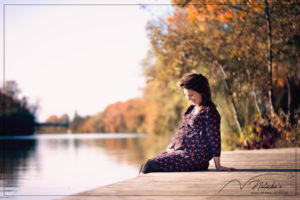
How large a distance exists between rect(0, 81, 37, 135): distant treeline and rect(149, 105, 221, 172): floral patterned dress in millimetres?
32842

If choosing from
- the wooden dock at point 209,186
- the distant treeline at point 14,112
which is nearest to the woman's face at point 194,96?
the wooden dock at point 209,186

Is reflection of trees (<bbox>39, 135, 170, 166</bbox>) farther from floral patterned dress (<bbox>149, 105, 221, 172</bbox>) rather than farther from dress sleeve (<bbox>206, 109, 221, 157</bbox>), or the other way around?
dress sleeve (<bbox>206, 109, 221, 157</bbox>)

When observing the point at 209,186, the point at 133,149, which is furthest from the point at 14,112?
the point at 209,186

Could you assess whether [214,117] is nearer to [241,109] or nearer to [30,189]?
[30,189]

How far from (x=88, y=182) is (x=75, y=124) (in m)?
45.5

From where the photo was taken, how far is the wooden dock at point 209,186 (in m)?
2.54

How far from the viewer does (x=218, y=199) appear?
2.46 meters

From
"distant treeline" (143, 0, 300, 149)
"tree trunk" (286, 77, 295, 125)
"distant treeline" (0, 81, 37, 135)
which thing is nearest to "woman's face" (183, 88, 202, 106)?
"distant treeline" (143, 0, 300, 149)

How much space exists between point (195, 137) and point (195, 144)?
6 centimetres

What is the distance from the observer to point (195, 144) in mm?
3605

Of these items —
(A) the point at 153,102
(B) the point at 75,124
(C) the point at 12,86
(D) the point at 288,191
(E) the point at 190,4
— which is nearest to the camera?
(D) the point at 288,191

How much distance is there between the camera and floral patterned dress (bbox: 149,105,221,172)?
3488 millimetres

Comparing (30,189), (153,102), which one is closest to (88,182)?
(30,189)

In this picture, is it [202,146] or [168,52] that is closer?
[202,146]
